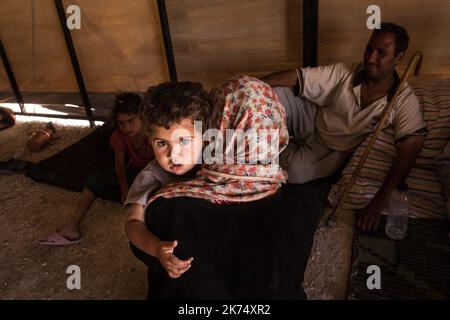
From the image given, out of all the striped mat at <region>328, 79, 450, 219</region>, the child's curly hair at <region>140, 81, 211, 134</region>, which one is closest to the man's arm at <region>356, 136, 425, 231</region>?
the striped mat at <region>328, 79, 450, 219</region>

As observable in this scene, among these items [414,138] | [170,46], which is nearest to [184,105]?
[414,138]

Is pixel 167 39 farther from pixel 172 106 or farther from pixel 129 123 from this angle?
pixel 172 106

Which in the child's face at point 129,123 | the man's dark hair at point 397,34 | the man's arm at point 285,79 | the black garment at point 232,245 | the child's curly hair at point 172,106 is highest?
the man's dark hair at point 397,34

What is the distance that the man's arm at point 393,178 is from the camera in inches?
75.7

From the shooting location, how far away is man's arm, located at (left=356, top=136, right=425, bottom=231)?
6.31 feet

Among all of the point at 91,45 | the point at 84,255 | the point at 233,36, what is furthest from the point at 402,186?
the point at 91,45

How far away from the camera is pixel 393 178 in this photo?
1.98 m

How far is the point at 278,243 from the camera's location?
134 cm

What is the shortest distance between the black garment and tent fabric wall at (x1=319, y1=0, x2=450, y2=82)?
5.13ft

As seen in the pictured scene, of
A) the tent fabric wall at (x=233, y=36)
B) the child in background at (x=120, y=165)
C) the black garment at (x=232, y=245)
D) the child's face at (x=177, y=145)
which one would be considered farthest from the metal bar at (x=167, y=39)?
the black garment at (x=232, y=245)

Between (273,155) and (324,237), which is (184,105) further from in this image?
(324,237)

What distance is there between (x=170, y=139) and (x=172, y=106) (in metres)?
0.12

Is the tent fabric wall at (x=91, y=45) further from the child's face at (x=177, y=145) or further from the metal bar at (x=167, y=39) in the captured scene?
the child's face at (x=177, y=145)
